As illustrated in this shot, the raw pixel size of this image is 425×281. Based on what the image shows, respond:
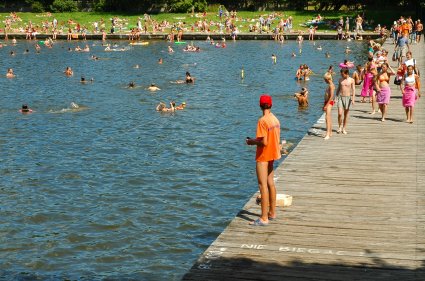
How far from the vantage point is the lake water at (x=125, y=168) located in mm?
15898

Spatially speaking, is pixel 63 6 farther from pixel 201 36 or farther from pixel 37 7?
pixel 201 36

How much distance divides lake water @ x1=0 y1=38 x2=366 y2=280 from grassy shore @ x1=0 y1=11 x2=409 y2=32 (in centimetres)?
3491

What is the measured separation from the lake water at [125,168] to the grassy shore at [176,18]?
115ft

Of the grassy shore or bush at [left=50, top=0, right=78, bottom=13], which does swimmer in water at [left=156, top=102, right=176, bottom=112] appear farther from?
bush at [left=50, top=0, right=78, bottom=13]

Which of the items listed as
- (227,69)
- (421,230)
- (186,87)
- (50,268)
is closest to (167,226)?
(50,268)

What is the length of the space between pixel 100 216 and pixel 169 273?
4.34 metres

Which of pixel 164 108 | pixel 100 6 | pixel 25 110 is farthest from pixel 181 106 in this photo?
pixel 100 6

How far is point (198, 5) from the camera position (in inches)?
3720

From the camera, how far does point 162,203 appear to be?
19.4 meters

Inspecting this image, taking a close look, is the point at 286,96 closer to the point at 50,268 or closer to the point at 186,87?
the point at 186,87

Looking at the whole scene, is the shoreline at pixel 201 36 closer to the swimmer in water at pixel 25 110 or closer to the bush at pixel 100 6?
the bush at pixel 100 6

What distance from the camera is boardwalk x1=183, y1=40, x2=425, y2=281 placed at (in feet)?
36.6

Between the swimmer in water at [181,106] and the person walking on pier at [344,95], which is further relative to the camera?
the swimmer in water at [181,106]

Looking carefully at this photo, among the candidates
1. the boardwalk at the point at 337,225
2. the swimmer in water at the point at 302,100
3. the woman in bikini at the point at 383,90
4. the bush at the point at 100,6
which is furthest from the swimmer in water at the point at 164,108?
the bush at the point at 100,6
